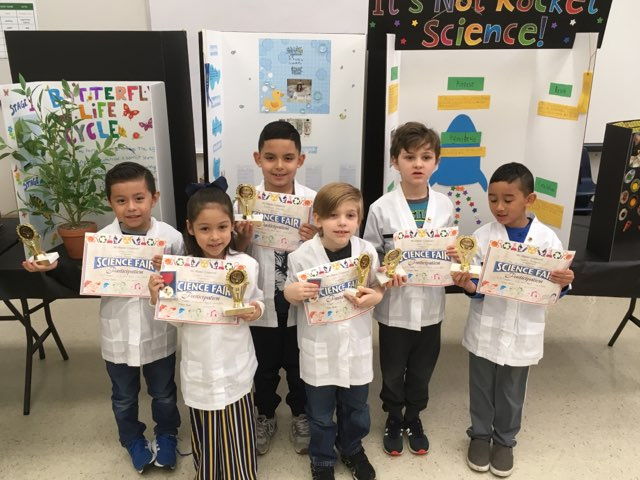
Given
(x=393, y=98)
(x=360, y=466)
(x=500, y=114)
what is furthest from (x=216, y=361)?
(x=500, y=114)

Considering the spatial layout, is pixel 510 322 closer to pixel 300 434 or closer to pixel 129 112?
pixel 300 434

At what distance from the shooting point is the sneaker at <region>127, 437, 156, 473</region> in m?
2.28

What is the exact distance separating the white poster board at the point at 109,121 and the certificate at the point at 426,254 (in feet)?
4.05

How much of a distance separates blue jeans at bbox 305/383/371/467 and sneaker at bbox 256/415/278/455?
0.91 ft

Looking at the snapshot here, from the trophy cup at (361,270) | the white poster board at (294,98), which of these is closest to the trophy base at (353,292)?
the trophy cup at (361,270)

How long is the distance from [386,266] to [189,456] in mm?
1304

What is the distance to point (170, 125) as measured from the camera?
2.79 metres

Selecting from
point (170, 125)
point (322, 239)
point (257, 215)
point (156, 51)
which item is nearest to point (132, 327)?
point (257, 215)

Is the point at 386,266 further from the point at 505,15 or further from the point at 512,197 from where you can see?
the point at 505,15

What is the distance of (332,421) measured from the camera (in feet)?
7.20

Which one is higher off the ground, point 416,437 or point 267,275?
point 267,275

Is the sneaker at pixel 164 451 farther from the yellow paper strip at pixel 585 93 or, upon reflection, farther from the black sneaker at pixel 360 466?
the yellow paper strip at pixel 585 93

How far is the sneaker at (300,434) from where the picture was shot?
243 centimetres

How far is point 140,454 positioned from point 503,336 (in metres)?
1.62
